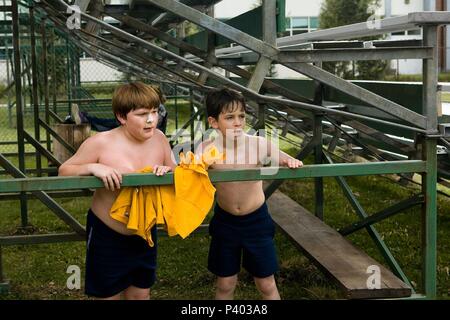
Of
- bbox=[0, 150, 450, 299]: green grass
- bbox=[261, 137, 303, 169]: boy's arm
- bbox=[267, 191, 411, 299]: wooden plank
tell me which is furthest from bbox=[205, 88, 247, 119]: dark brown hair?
bbox=[0, 150, 450, 299]: green grass

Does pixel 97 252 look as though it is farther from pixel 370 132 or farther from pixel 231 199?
pixel 370 132

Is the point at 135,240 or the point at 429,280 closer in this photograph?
the point at 135,240

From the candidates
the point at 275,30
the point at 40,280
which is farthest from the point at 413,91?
the point at 40,280

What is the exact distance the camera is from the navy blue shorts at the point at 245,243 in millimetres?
3814

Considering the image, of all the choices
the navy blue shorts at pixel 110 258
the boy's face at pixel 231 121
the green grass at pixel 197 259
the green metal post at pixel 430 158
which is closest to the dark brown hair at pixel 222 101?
the boy's face at pixel 231 121

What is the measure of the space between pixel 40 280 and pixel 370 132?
9.16 feet

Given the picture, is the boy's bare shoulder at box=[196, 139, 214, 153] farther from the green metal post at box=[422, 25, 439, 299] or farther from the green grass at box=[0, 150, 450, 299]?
the green grass at box=[0, 150, 450, 299]

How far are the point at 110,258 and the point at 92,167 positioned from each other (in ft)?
1.64

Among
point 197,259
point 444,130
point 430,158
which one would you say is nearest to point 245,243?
point 430,158

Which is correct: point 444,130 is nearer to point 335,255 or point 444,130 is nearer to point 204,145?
point 335,255

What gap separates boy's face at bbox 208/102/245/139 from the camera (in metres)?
3.63

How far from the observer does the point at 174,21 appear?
743cm

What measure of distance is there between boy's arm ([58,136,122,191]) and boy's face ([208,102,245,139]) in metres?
0.66

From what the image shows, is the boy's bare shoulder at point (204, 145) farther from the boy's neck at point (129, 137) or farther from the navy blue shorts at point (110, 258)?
the navy blue shorts at point (110, 258)
